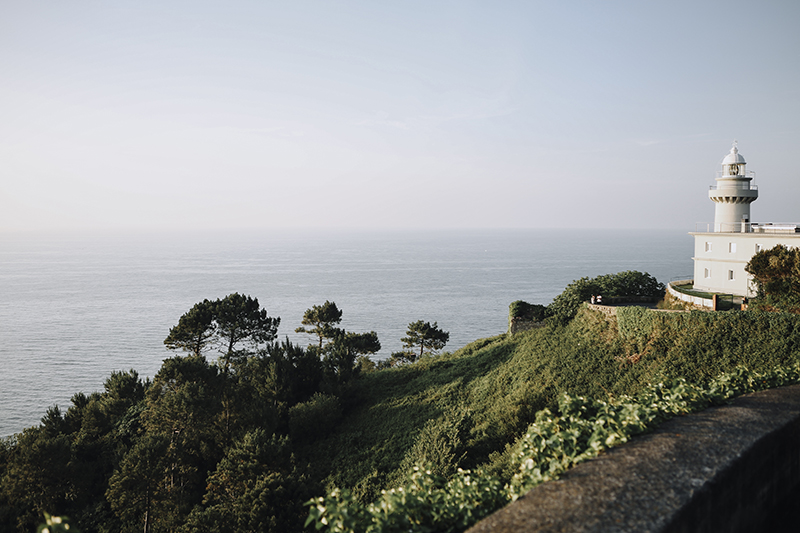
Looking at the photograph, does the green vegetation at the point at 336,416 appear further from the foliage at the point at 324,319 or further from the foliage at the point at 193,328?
the foliage at the point at 324,319

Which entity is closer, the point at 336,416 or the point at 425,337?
the point at 336,416

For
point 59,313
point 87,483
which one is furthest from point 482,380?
point 59,313

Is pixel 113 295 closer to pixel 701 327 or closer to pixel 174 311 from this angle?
pixel 174 311

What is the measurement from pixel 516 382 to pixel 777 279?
13613 mm

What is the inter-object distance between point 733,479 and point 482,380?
25.7 metres

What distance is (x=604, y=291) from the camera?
34000 millimetres

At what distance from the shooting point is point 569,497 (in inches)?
214

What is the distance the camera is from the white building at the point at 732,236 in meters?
31.2

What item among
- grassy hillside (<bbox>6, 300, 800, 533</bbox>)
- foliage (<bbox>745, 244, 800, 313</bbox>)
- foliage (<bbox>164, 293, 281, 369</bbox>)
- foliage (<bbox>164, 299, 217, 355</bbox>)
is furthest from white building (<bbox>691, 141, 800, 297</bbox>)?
foliage (<bbox>164, 299, 217, 355</bbox>)

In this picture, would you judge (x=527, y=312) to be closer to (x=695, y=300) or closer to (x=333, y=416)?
(x=695, y=300)

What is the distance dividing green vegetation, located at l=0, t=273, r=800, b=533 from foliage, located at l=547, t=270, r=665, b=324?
29cm

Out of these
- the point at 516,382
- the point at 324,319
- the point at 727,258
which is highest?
the point at 727,258

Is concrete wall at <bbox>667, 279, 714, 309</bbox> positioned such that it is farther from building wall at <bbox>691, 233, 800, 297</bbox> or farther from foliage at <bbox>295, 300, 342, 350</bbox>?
foliage at <bbox>295, 300, 342, 350</bbox>

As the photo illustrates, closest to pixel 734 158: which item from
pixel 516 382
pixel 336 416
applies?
pixel 516 382
